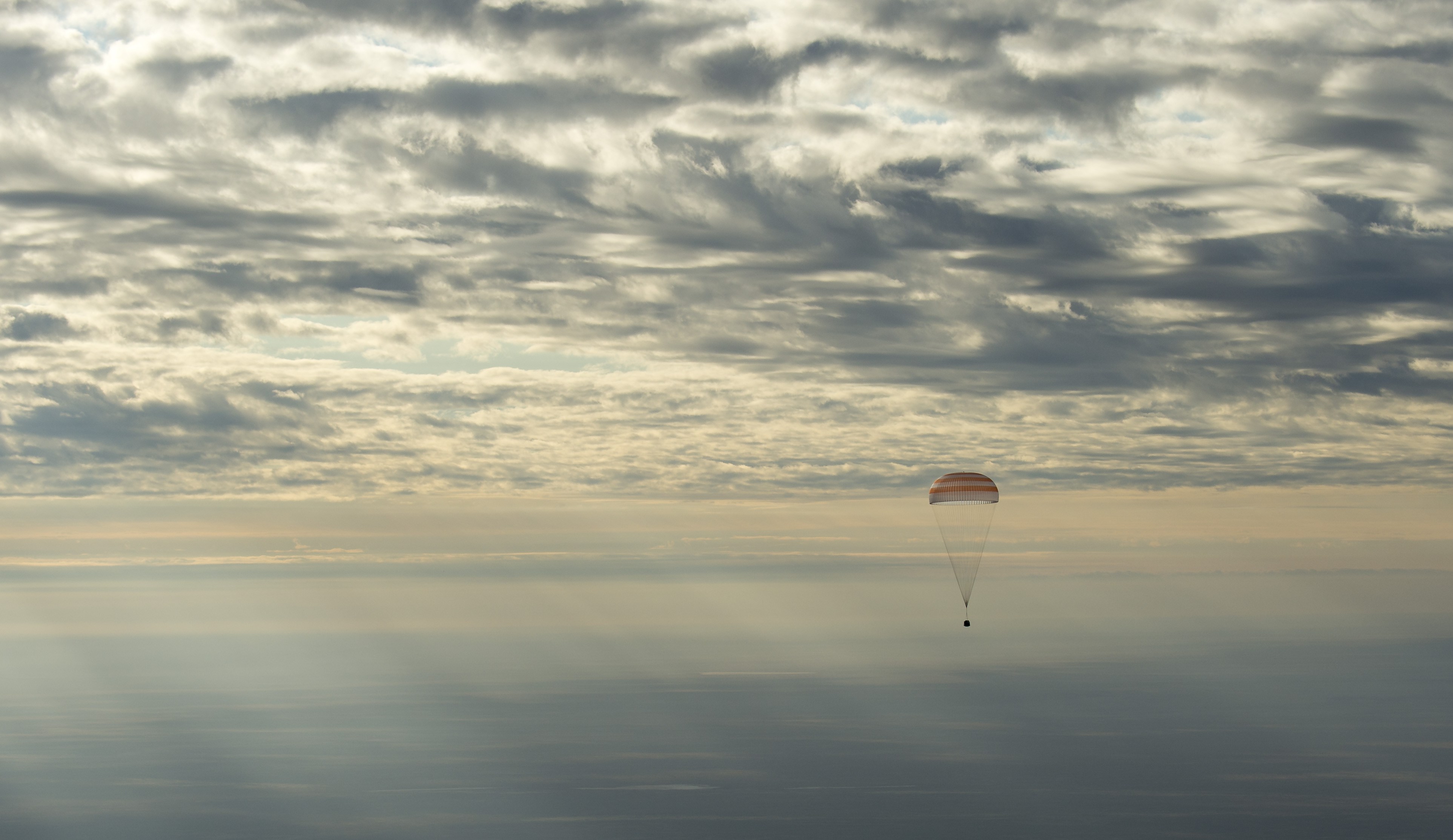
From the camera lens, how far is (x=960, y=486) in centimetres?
13300
